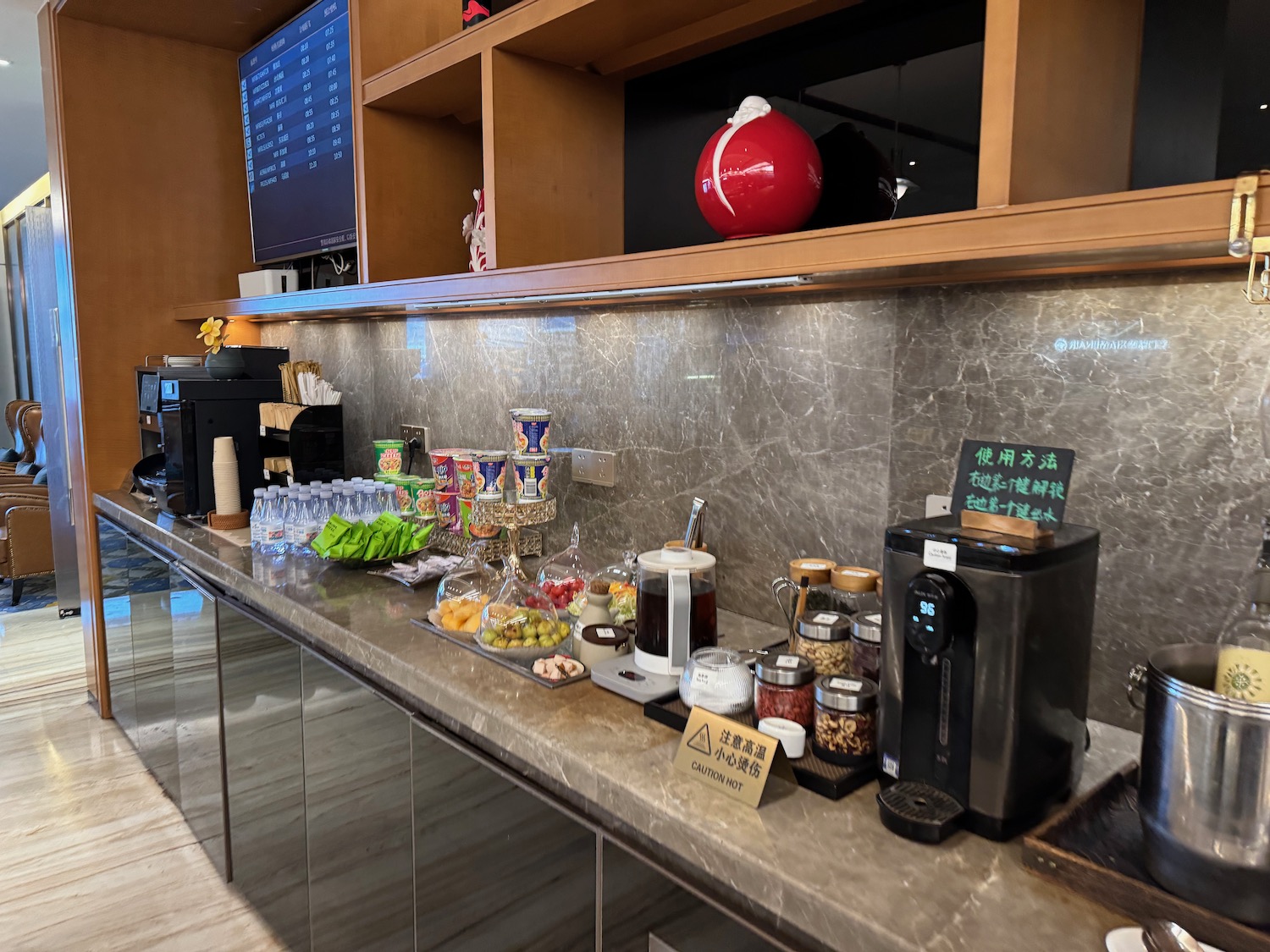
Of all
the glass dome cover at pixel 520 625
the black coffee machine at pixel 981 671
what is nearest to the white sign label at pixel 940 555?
the black coffee machine at pixel 981 671

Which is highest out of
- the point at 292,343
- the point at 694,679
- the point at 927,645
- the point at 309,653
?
the point at 292,343

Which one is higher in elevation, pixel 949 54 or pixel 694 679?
pixel 949 54

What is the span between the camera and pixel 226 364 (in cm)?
283

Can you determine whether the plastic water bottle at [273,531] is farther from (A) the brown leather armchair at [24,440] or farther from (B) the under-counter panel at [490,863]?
(A) the brown leather armchair at [24,440]

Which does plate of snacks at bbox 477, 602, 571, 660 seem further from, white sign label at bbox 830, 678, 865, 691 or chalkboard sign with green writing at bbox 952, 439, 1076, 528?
chalkboard sign with green writing at bbox 952, 439, 1076, 528

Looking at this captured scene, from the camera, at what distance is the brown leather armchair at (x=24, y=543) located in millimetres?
4980

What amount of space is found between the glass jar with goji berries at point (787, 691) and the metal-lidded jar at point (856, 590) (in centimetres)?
22

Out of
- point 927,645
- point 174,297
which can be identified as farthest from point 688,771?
point 174,297

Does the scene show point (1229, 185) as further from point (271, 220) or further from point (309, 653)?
point (271, 220)

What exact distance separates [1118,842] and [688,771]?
48 cm

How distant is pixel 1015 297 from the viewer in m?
1.30

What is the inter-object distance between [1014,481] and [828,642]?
1.14 ft

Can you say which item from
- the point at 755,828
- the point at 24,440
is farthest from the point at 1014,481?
the point at 24,440

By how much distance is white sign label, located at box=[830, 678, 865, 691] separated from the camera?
1.09 m
